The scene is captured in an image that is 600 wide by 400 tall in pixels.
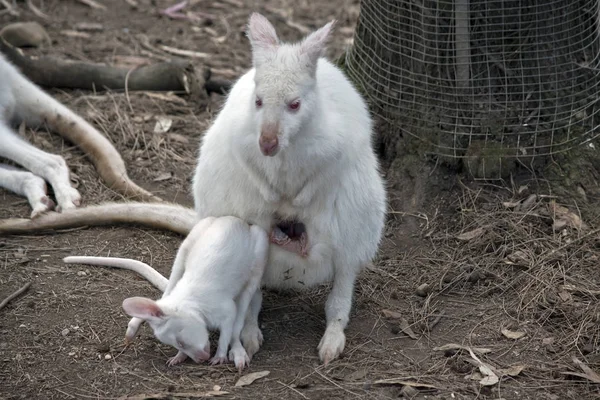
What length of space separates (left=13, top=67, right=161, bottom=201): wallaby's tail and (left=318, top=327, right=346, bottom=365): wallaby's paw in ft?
6.04

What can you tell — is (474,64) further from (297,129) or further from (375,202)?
(297,129)

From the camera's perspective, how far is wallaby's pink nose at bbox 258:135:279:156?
3.76 meters

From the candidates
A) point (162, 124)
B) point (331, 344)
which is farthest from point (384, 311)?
point (162, 124)

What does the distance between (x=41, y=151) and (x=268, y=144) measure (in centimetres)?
247

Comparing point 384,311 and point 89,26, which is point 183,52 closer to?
point 89,26

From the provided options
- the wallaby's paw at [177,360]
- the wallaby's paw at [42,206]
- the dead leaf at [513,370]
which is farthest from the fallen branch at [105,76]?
the dead leaf at [513,370]

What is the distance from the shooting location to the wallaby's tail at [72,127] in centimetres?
555

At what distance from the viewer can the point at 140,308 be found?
12.3 feet

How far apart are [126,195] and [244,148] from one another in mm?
1568

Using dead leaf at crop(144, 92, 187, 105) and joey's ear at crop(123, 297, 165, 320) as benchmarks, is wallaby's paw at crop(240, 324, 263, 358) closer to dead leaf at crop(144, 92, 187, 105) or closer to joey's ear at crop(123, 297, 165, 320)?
joey's ear at crop(123, 297, 165, 320)

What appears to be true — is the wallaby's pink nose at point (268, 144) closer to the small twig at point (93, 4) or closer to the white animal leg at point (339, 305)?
the white animal leg at point (339, 305)

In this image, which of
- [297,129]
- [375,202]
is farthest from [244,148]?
[375,202]

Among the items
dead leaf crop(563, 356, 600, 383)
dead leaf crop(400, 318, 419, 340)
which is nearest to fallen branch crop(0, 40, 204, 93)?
dead leaf crop(400, 318, 419, 340)

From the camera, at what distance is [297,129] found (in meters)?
3.87
